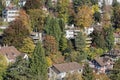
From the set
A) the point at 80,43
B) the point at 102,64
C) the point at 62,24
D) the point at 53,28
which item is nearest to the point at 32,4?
the point at 62,24

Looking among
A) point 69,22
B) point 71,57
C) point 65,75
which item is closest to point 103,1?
point 69,22

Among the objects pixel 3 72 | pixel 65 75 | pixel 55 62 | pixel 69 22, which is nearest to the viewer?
pixel 3 72

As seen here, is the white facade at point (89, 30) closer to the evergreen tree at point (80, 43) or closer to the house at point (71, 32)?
the house at point (71, 32)

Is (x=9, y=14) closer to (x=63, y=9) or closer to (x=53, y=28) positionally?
(x=63, y=9)

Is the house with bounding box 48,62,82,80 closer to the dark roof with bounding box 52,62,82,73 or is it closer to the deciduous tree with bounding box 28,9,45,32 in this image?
the dark roof with bounding box 52,62,82,73

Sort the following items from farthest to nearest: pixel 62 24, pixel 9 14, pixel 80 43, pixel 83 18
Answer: pixel 9 14 < pixel 83 18 < pixel 62 24 < pixel 80 43

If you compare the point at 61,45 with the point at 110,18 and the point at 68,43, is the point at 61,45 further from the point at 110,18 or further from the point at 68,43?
the point at 110,18

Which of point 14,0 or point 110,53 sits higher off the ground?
point 14,0
